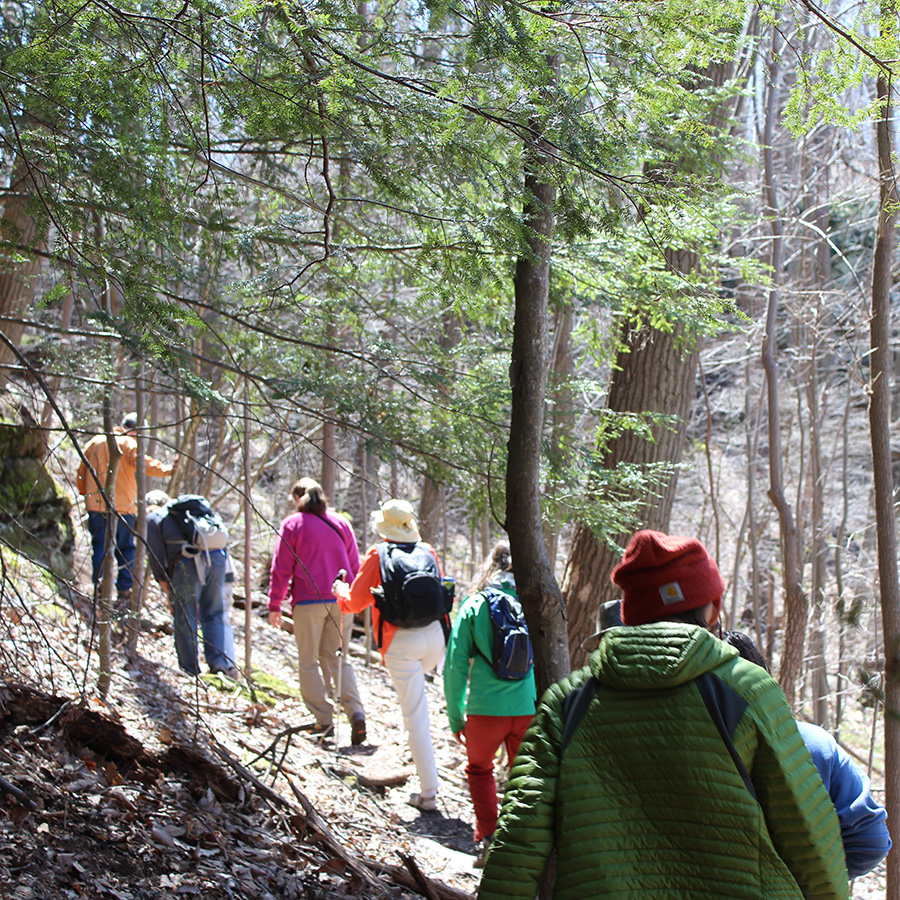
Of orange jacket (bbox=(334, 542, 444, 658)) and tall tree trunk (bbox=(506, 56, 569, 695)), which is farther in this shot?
orange jacket (bbox=(334, 542, 444, 658))

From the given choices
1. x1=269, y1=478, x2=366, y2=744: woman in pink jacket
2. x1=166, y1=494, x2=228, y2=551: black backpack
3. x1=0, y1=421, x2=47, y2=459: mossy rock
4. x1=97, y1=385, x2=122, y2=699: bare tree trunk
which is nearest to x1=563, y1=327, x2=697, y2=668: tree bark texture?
x1=269, y1=478, x2=366, y2=744: woman in pink jacket

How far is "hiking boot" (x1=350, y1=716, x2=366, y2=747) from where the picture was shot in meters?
6.58

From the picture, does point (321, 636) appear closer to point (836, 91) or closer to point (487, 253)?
point (487, 253)

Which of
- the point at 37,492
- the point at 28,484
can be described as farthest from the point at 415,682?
the point at 37,492

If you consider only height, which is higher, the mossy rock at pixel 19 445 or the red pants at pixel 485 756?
the mossy rock at pixel 19 445

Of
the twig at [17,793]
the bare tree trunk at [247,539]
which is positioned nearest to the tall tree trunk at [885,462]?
the bare tree trunk at [247,539]

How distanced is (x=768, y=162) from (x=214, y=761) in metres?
6.71

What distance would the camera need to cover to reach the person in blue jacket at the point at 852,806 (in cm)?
199

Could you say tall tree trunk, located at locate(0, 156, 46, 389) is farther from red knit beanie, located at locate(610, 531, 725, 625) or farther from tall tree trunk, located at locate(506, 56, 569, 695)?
red knit beanie, located at locate(610, 531, 725, 625)

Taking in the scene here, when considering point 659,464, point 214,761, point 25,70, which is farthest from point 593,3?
point 214,761

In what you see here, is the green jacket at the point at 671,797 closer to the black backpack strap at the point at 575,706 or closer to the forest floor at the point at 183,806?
the black backpack strap at the point at 575,706

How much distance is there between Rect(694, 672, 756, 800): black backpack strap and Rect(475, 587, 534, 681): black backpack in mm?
2908

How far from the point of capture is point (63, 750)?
13.5 ft

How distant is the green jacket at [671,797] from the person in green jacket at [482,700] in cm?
284
